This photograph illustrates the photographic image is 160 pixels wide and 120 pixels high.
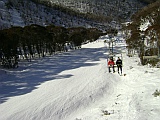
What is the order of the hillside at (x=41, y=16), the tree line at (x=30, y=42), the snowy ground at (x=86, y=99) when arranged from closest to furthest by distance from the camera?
the snowy ground at (x=86, y=99) → the tree line at (x=30, y=42) → the hillside at (x=41, y=16)

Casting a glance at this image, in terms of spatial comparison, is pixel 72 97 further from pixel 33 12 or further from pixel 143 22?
pixel 33 12

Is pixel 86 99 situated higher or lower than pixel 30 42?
lower

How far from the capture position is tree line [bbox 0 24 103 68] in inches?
1541

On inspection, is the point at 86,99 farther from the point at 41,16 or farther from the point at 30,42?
the point at 41,16

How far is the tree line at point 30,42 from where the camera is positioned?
128 ft

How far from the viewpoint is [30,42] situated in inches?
1933

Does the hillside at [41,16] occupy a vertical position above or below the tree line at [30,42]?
above

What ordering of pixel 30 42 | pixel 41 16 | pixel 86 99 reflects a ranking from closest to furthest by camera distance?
1. pixel 86 99
2. pixel 30 42
3. pixel 41 16

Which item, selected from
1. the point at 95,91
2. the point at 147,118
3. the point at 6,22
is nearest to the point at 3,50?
the point at 95,91

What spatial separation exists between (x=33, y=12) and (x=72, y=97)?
113 metres

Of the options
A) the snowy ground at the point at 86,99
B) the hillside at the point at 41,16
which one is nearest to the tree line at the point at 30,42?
the snowy ground at the point at 86,99

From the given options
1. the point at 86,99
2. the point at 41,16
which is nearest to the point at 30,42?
the point at 86,99

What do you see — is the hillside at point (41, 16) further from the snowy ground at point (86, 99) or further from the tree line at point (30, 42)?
the snowy ground at point (86, 99)

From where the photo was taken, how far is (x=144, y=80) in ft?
64.3
